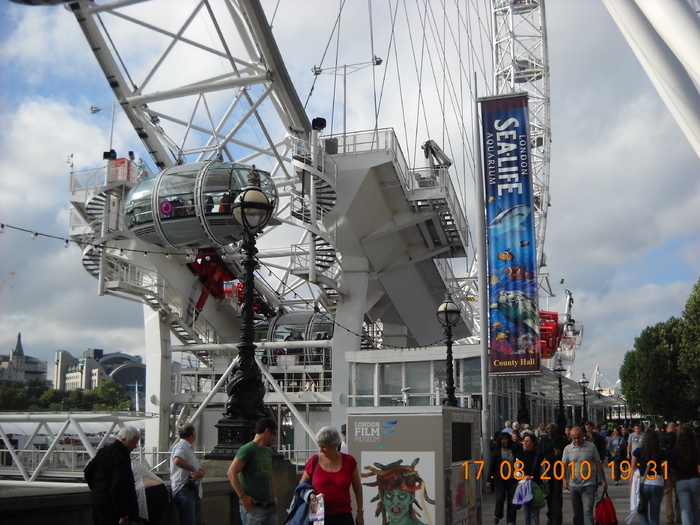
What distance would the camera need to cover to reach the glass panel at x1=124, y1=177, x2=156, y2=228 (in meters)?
26.7

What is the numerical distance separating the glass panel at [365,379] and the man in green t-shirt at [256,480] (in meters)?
21.0

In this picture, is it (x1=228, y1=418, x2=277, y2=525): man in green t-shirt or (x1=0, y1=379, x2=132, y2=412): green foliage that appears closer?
(x1=228, y1=418, x2=277, y2=525): man in green t-shirt

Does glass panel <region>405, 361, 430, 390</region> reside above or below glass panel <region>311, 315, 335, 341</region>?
below

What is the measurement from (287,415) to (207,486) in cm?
2729

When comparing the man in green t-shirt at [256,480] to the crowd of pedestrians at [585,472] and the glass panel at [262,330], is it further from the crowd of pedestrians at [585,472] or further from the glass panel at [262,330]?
the glass panel at [262,330]

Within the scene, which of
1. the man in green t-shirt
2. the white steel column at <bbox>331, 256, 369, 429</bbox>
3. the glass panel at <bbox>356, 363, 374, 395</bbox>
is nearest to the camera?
the man in green t-shirt

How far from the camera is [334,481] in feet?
21.6

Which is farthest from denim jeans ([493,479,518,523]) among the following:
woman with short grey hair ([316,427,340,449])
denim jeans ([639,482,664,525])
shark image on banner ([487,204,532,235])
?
shark image on banner ([487,204,532,235])

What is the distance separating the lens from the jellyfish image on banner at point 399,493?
838 centimetres

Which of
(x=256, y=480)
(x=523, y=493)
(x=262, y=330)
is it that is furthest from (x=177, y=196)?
(x=256, y=480)

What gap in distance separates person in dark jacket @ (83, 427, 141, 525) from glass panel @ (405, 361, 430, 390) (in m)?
21.0

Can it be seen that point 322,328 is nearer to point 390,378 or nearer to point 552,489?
point 390,378

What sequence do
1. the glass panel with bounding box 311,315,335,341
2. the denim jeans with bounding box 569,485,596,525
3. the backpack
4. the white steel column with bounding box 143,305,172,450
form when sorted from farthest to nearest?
the glass panel with bounding box 311,315,335,341
the white steel column with bounding box 143,305,172,450
the denim jeans with bounding box 569,485,596,525
the backpack

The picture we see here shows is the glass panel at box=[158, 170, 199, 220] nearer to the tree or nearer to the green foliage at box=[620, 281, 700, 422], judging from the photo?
the tree
